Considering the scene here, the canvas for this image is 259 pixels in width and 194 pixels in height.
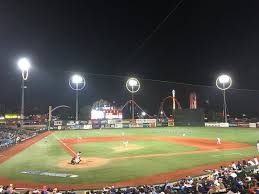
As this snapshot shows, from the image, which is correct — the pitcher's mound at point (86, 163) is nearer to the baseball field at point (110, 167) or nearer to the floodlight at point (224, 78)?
→ the baseball field at point (110, 167)

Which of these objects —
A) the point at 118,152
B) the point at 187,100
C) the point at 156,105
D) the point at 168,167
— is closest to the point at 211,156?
the point at 168,167

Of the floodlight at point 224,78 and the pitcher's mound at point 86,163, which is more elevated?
the floodlight at point 224,78

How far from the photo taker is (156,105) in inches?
5098

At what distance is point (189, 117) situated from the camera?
8412 cm

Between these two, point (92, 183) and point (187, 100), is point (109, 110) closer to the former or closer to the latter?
point (187, 100)

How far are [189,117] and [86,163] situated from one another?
5942 cm

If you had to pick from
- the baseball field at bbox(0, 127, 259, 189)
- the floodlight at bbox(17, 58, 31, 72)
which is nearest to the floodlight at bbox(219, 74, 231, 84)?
the baseball field at bbox(0, 127, 259, 189)

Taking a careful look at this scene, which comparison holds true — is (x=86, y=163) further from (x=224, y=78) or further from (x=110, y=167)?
(x=224, y=78)

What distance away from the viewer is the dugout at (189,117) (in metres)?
82.2

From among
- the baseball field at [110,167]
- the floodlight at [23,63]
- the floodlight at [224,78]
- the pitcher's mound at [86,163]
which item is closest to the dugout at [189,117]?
the floodlight at [224,78]

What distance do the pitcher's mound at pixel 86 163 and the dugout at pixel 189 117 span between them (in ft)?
182

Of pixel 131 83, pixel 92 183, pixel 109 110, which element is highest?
pixel 131 83

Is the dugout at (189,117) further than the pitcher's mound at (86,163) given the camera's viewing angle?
Yes

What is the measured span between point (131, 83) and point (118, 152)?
129ft
